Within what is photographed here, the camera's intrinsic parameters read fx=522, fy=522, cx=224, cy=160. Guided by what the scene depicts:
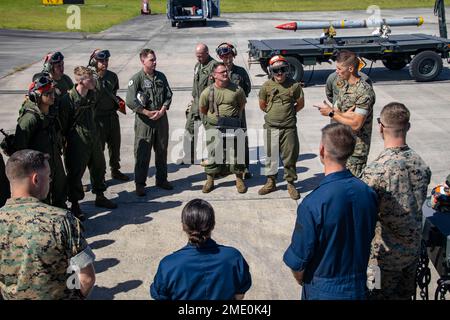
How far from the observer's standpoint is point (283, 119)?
672 centimetres

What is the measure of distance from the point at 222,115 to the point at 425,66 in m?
9.02

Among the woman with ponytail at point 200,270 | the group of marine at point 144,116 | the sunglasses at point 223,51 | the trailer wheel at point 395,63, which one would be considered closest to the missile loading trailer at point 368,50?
the trailer wheel at point 395,63

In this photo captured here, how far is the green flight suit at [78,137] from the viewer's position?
6020 millimetres

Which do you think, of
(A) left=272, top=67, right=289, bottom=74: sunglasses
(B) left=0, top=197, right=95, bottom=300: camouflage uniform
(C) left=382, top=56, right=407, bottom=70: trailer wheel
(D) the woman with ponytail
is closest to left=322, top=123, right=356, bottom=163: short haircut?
(D) the woman with ponytail

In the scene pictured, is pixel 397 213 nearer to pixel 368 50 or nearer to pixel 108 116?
pixel 108 116

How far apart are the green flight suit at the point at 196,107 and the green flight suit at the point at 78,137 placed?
1.63 m

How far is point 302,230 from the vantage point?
125 inches

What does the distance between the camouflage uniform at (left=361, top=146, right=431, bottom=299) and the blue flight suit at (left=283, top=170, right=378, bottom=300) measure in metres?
0.39

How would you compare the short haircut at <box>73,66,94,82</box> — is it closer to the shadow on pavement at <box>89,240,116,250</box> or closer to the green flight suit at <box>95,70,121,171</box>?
the green flight suit at <box>95,70,121,171</box>

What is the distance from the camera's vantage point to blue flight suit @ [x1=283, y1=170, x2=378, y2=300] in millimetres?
3143

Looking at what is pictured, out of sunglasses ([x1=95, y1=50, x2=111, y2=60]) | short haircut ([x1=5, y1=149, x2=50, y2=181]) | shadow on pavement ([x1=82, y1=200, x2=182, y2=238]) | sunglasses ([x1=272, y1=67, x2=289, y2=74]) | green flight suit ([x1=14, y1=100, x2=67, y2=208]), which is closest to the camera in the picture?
short haircut ([x1=5, y1=149, x2=50, y2=181])

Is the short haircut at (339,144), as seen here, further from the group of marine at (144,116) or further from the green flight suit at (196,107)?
the green flight suit at (196,107)
